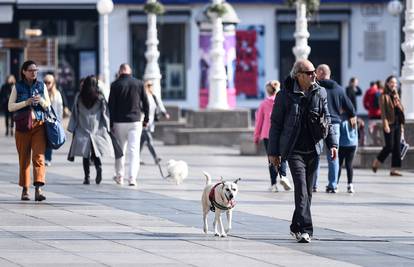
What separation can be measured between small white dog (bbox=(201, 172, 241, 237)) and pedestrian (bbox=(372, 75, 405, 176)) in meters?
8.61

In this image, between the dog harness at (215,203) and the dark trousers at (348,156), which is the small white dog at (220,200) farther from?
the dark trousers at (348,156)

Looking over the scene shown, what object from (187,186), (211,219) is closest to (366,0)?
(187,186)

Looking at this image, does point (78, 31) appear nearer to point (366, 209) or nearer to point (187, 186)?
point (187, 186)

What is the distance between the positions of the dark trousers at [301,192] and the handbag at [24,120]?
480cm

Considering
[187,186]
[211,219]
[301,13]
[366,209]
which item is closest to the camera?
[211,219]

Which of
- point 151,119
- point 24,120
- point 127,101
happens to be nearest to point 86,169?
point 127,101

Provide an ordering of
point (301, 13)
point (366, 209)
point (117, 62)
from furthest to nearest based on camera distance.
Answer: point (117, 62)
point (301, 13)
point (366, 209)

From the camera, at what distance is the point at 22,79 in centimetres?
1722

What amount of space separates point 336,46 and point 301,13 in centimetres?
2349

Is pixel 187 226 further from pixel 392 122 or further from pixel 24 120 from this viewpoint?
pixel 392 122

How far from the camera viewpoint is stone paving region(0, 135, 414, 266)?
11891 mm

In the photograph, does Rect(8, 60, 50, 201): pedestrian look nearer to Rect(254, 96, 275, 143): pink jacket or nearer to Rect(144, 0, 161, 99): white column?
Rect(254, 96, 275, 143): pink jacket

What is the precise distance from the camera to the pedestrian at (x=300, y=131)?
516 inches

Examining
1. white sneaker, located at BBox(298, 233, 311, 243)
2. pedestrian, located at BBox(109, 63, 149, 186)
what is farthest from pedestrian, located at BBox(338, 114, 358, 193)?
white sneaker, located at BBox(298, 233, 311, 243)
